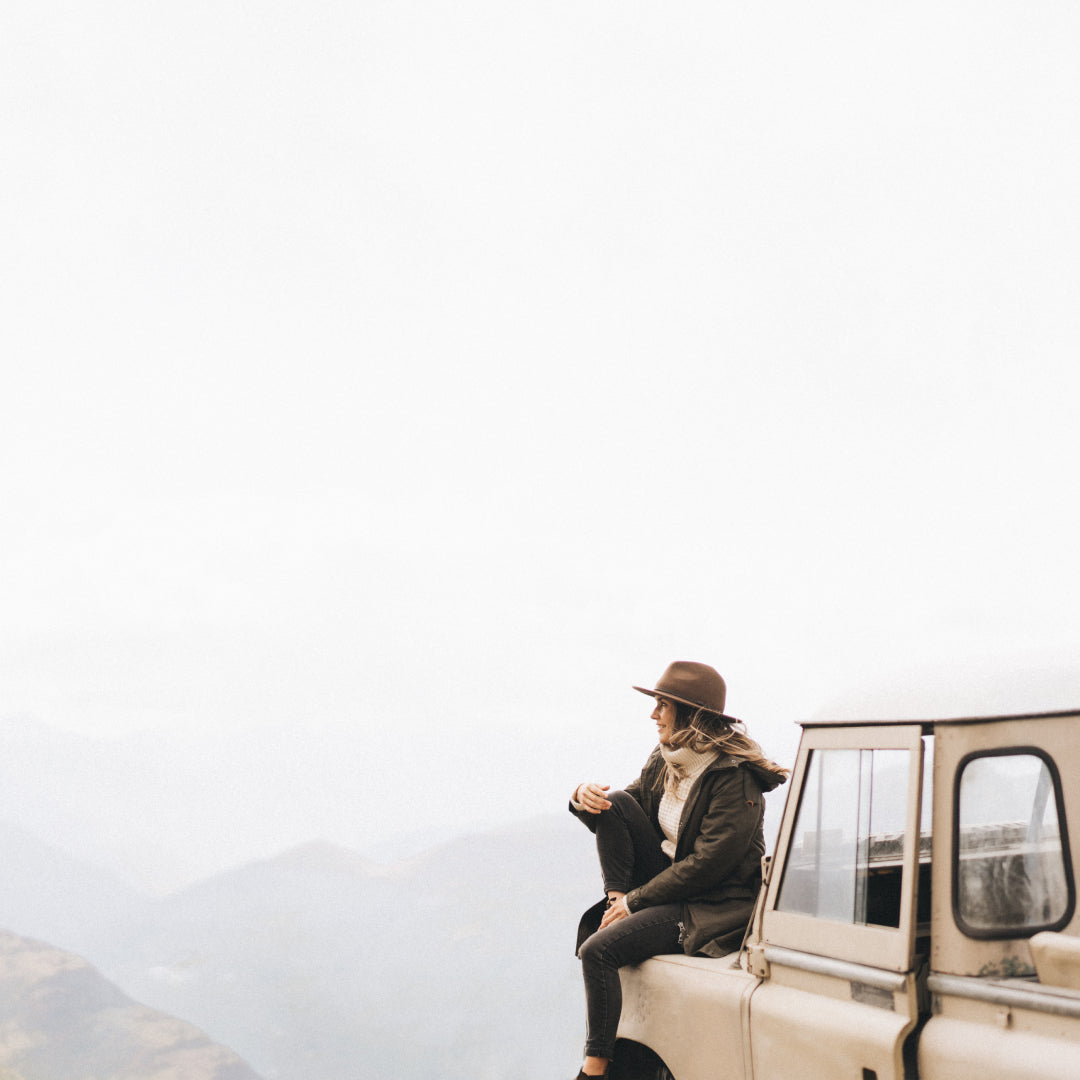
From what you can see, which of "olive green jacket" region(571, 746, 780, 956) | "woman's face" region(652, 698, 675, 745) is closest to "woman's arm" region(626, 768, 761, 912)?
"olive green jacket" region(571, 746, 780, 956)

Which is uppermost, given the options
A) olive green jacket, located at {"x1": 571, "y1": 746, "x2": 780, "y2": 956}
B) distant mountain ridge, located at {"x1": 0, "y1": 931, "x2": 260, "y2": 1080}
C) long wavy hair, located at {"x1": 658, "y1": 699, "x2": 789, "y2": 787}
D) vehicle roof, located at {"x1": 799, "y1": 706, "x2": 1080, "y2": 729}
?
vehicle roof, located at {"x1": 799, "y1": 706, "x2": 1080, "y2": 729}

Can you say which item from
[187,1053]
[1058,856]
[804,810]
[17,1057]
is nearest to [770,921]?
[804,810]

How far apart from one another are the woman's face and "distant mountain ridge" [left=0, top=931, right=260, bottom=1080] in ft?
152

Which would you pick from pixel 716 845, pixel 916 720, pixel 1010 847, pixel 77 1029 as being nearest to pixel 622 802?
pixel 716 845

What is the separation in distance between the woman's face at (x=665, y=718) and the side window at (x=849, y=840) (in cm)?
96

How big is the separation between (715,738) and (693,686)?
0.24 m

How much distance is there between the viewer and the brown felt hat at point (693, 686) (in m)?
4.76

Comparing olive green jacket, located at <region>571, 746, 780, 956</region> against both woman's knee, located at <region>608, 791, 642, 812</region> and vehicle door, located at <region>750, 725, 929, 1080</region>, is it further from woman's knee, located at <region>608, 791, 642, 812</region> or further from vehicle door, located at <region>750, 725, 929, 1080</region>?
vehicle door, located at <region>750, 725, 929, 1080</region>

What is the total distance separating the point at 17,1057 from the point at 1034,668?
6024 cm

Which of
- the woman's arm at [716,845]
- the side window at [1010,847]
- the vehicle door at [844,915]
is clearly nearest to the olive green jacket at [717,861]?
the woman's arm at [716,845]

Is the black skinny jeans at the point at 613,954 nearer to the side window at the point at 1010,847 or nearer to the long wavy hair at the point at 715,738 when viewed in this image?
the long wavy hair at the point at 715,738

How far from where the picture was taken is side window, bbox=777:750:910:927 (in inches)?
142

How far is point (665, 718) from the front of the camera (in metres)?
4.83

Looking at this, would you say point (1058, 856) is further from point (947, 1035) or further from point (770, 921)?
point (770, 921)
